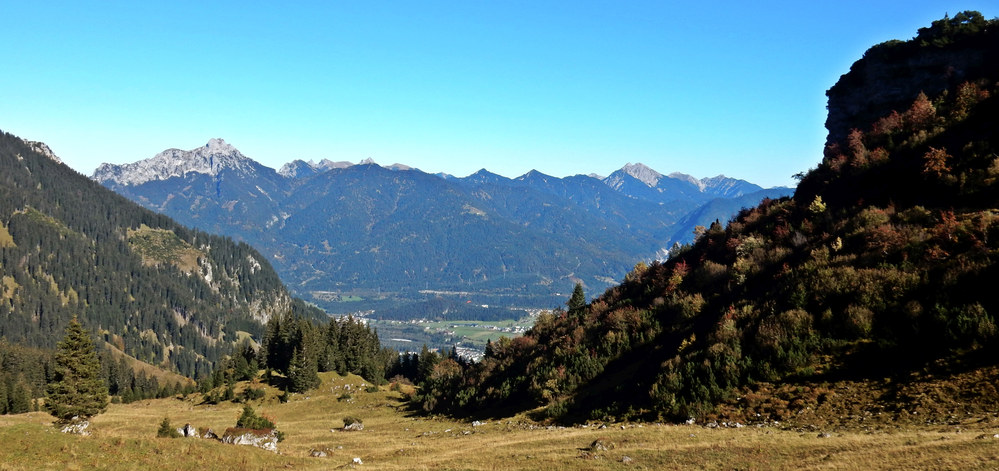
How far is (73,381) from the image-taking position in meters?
48.0

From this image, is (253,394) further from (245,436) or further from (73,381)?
(245,436)

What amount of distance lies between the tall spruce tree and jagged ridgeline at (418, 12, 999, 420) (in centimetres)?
2918

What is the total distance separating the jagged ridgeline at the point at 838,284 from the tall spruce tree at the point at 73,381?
2918cm

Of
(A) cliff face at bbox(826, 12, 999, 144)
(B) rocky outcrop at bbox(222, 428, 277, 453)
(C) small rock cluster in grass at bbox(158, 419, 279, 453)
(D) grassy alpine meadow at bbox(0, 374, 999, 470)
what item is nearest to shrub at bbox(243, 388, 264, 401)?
(C) small rock cluster in grass at bbox(158, 419, 279, 453)

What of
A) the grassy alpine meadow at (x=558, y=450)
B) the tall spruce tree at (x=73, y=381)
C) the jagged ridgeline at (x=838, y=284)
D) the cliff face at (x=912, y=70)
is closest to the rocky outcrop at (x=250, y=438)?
the grassy alpine meadow at (x=558, y=450)

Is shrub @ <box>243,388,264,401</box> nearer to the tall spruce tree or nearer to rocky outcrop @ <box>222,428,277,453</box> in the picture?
the tall spruce tree

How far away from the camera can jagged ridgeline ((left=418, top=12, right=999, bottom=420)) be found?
26109mm

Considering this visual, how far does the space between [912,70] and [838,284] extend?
1408 inches

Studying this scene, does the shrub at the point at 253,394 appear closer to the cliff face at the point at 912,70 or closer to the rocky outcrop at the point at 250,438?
the rocky outcrop at the point at 250,438

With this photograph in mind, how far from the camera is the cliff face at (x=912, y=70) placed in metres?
49.0

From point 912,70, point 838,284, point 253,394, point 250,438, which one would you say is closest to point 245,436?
point 250,438

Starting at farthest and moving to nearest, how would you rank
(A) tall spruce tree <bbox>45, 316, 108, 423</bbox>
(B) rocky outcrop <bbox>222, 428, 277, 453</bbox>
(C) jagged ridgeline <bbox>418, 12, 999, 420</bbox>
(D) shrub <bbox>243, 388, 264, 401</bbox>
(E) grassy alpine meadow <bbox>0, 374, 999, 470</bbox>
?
(D) shrub <bbox>243, 388, 264, 401</bbox> < (A) tall spruce tree <bbox>45, 316, 108, 423</bbox> < (B) rocky outcrop <bbox>222, 428, 277, 453</bbox> < (C) jagged ridgeline <bbox>418, 12, 999, 420</bbox> < (E) grassy alpine meadow <bbox>0, 374, 999, 470</bbox>

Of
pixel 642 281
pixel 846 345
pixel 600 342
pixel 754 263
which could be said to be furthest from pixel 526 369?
pixel 846 345

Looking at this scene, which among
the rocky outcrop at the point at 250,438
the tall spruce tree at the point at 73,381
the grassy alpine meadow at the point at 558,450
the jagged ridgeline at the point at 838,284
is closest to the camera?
the grassy alpine meadow at the point at 558,450
